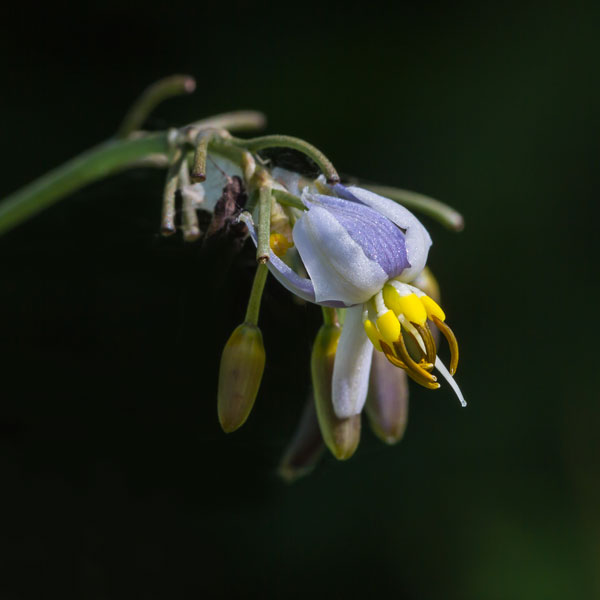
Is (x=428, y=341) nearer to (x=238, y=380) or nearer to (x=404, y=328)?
(x=404, y=328)

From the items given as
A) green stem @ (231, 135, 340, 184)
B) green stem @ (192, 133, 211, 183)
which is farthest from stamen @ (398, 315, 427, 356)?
green stem @ (192, 133, 211, 183)

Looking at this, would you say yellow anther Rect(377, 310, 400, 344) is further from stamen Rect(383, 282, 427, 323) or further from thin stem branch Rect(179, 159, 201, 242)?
thin stem branch Rect(179, 159, 201, 242)

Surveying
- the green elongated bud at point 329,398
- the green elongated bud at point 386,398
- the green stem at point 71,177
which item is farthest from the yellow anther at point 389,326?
the green stem at point 71,177

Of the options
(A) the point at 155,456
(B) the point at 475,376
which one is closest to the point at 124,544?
(A) the point at 155,456

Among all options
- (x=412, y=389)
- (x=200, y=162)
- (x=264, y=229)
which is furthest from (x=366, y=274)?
(x=412, y=389)

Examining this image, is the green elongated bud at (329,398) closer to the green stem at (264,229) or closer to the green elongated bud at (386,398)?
the green elongated bud at (386,398)
